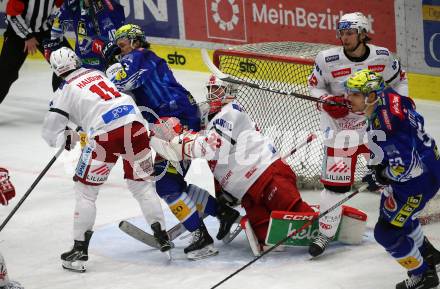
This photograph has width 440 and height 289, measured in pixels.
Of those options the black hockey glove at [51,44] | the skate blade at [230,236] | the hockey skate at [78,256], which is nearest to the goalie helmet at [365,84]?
the skate blade at [230,236]

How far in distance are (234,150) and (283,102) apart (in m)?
1.62

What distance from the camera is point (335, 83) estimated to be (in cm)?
654

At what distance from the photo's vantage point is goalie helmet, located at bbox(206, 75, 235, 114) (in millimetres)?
6305

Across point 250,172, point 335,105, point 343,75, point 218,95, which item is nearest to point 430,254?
point 335,105

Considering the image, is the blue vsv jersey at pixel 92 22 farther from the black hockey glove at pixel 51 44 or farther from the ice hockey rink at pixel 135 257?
the ice hockey rink at pixel 135 257

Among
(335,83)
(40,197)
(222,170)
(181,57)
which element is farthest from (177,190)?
(181,57)

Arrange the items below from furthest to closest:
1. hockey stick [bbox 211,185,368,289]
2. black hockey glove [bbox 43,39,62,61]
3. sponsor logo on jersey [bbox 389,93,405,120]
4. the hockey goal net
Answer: black hockey glove [bbox 43,39,62,61] < the hockey goal net < hockey stick [bbox 211,185,368,289] < sponsor logo on jersey [bbox 389,93,405,120]

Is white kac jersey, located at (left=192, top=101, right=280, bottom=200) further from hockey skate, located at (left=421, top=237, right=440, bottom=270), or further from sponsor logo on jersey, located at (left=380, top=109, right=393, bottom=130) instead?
sponsor logo on jersey, located at (left=380, top=109, right=393, bottom=130)

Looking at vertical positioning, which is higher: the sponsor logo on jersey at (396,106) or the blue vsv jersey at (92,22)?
the blue vsv jersey at (92,22)

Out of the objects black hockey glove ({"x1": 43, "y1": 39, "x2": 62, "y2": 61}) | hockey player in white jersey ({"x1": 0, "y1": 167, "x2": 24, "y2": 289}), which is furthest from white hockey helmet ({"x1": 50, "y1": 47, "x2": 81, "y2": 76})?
black hockey glove ({"x1": 43, "y1": 39, "x2": 62, "y2": 61})

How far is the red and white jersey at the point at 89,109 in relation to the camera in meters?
6.29

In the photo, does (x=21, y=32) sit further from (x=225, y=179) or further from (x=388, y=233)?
(x=388, y=233)

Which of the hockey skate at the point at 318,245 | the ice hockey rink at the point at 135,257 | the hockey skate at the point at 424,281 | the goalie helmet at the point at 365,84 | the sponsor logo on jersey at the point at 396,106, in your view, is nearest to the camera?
the sponsor logo on jersey at the point at 396,106

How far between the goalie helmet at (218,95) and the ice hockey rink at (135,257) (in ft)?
2.90
